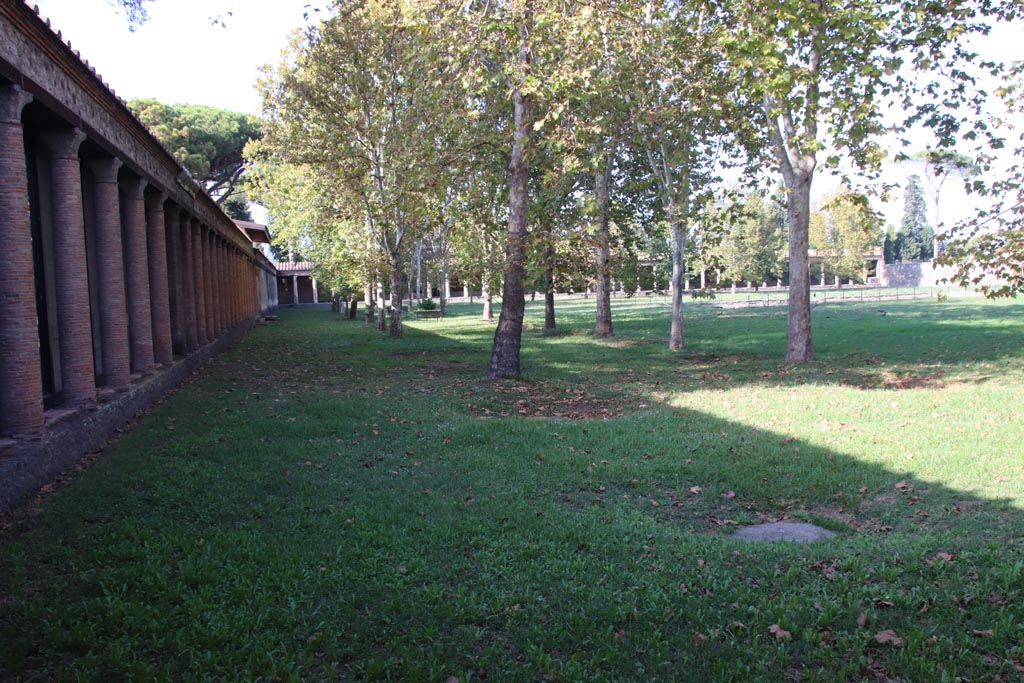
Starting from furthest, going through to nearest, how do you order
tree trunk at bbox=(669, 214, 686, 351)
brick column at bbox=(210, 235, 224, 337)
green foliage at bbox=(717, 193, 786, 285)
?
green foliage at bbox=(717, 193, 786, 285) → brick column at bbox=(210, 235, 224, 337) → tree trunk at bbox=(669, 214, 686, 351)

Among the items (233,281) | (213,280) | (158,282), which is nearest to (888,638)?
(158,282)

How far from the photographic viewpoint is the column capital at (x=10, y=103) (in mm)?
6754

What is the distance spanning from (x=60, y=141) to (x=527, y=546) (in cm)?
710

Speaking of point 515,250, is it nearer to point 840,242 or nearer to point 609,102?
point 609,102

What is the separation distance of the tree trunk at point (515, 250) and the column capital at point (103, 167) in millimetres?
6671

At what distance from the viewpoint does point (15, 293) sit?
6.86 meters

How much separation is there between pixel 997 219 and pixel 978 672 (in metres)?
10.1

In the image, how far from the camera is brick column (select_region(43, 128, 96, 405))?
8.45 metres

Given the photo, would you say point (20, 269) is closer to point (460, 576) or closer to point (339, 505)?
point (339, 505)

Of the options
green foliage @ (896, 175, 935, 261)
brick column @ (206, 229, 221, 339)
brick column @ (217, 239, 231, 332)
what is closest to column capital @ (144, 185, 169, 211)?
brick column @ (206, 229, 221, 339)

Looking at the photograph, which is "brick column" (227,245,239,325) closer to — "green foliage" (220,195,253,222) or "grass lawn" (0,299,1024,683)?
"grass lawn" (0,299,1024,683)

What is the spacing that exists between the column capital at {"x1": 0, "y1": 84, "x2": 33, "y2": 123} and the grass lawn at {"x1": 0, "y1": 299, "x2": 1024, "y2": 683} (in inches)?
130

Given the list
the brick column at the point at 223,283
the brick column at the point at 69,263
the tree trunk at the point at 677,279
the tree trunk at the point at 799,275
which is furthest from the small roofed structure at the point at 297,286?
the brick column at the point at 69,263

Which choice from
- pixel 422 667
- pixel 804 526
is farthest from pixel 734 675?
pixel 804 526
